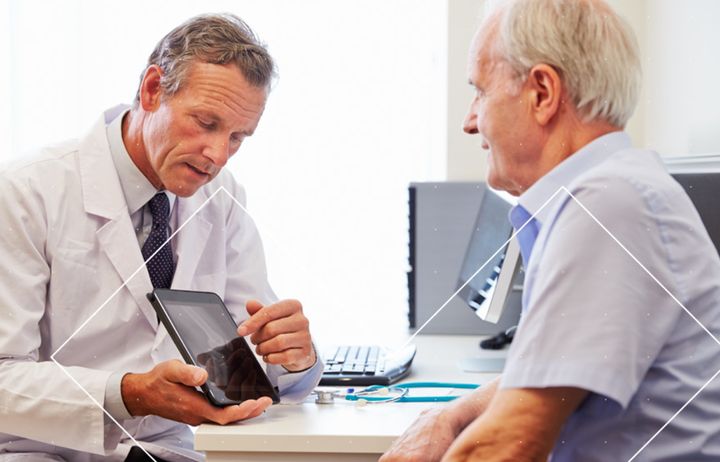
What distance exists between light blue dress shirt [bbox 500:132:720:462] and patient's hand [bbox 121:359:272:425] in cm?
42

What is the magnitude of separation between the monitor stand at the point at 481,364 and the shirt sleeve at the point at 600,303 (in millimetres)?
986

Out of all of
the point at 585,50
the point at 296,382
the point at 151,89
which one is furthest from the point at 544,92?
the point at 151,89

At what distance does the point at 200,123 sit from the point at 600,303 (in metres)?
0.79

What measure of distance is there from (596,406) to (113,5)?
2.24 m

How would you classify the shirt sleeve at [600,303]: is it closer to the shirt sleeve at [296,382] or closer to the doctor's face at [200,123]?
the shirt sleeve at [296,382]

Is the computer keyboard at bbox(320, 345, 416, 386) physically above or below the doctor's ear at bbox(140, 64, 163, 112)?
below

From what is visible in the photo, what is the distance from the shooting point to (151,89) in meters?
1.43

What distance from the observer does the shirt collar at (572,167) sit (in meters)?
0.95

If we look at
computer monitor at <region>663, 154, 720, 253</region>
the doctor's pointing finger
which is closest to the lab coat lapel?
the doctor's pointing finger

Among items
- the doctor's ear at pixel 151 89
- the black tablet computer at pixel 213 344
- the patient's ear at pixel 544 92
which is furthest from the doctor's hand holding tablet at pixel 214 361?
the patient's ear at pixel 544 92

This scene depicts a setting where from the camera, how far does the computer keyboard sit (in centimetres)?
157

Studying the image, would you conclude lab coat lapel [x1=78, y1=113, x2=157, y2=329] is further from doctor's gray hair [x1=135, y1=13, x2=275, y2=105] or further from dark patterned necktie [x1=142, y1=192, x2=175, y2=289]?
doctor's gray hair [x1=135, y1=13, x2=275, y2=105]

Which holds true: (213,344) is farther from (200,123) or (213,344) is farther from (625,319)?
(625,319)

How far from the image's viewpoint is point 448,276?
7.84 ft
